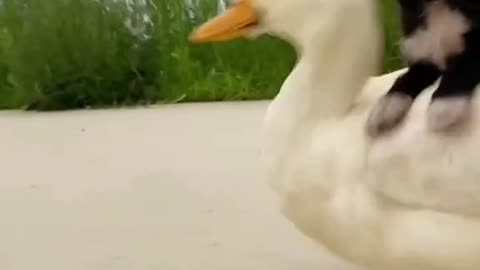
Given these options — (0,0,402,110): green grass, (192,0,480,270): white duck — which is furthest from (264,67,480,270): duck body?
(0,0,402,110): green grass

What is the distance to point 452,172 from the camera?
0.59m

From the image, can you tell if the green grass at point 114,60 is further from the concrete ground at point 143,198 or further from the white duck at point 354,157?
the white duck at point 354,157

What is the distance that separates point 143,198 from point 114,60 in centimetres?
71

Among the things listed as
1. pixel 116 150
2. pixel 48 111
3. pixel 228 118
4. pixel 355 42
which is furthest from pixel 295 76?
pixel 48 111

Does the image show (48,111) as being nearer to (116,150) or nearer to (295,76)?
(116,150)

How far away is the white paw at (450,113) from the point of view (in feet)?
1.94

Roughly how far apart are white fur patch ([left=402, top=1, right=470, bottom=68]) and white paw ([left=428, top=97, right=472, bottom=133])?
0.10ft

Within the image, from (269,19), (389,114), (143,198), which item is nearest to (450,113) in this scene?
(389,114)

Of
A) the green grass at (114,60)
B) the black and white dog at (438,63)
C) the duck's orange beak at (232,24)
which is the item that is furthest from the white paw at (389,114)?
the green grass at (114,60)

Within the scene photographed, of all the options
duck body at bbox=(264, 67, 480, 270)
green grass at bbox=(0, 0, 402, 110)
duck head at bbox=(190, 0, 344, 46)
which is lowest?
green grass at bbox=(0, 0, 402, 110)

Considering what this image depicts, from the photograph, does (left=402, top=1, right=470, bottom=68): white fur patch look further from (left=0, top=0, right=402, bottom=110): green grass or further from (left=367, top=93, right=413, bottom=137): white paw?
(left=0, top=0, right=402, bottom=110): green grass

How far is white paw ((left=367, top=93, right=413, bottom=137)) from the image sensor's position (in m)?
0.63

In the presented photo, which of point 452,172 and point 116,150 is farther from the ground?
point 452,172

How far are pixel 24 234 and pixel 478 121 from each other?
0.49 meters
